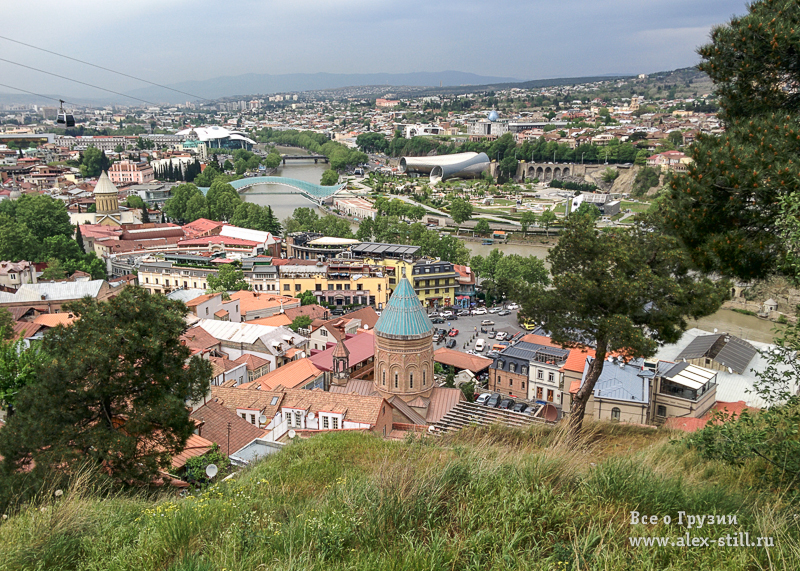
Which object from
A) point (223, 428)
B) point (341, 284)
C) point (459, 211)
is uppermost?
point (223, 428)

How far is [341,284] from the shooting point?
20078mm

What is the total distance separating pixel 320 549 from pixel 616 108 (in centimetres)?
9078

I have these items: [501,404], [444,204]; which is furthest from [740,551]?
[444,204]

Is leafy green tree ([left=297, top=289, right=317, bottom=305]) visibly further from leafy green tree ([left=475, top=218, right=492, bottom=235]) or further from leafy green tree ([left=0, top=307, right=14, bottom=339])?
leafy green tree ([left=475, top=218, right=492, bottom=235])

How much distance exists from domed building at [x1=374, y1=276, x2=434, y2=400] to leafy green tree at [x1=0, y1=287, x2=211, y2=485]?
17.1 feet

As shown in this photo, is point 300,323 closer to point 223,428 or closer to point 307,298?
point 307,298

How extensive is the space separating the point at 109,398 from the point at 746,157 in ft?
16.6

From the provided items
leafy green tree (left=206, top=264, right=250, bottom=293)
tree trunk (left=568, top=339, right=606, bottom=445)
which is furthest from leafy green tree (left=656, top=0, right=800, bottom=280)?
leafy green tree (left=206, top=264, right=250, bottom=293)

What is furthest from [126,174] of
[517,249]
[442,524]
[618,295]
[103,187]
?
[442,524]

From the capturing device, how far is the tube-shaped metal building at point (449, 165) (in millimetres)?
52188

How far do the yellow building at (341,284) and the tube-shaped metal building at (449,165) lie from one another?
1267 inches

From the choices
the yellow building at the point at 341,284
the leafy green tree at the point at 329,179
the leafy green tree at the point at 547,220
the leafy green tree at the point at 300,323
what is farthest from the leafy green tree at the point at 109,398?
the leafy green tree at the point at 329,179

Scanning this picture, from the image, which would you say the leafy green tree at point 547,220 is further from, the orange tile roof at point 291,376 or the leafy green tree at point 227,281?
the orange tile roof at point 291,376

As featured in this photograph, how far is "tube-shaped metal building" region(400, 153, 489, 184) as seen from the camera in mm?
52188
